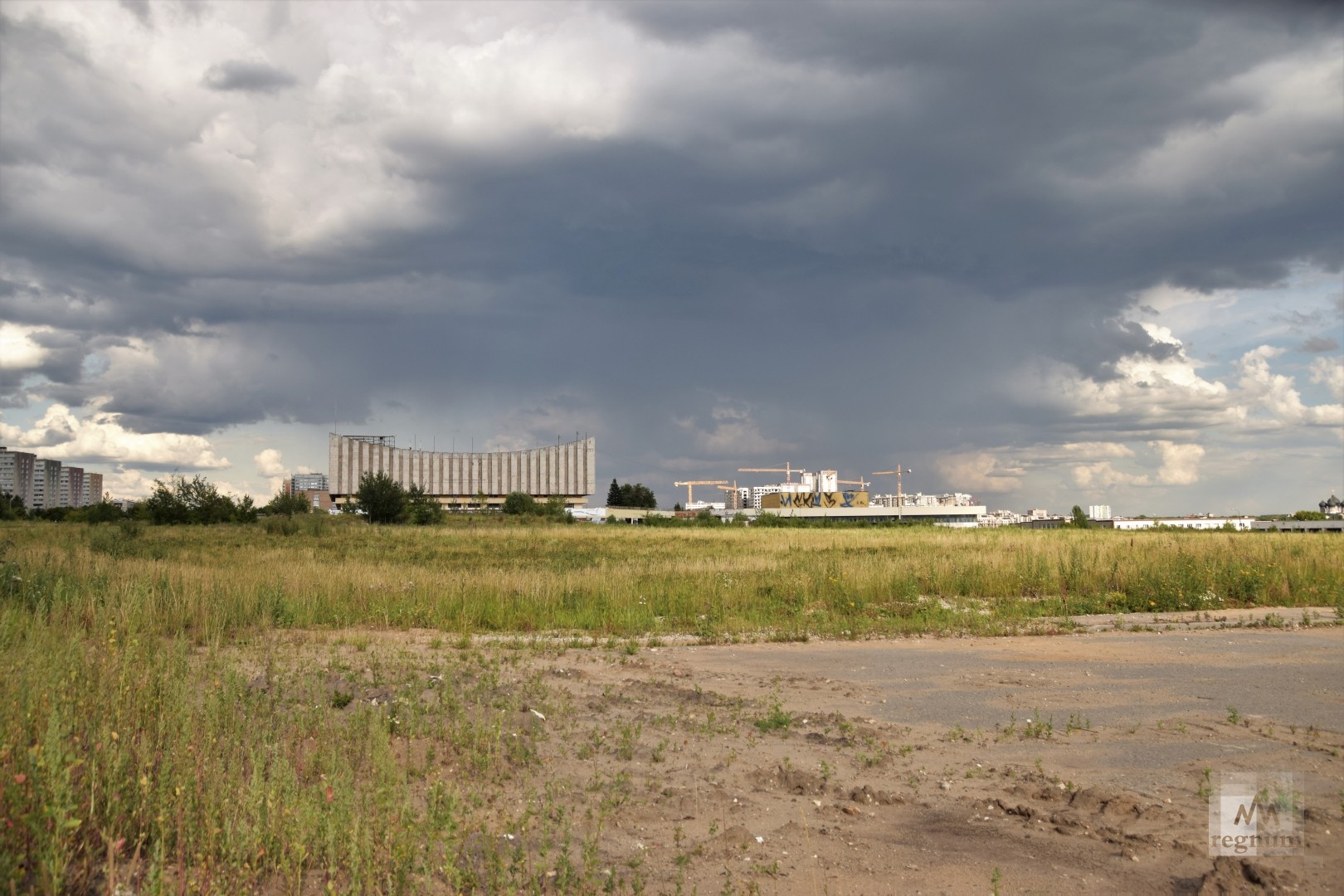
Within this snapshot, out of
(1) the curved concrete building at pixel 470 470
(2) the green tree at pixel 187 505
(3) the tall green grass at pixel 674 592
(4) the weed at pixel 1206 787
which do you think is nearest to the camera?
(4) the weed at pixel 1206 787

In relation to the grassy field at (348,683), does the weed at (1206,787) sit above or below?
below

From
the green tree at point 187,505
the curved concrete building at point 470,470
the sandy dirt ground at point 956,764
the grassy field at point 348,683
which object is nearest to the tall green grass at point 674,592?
the grassy field at point 348,683

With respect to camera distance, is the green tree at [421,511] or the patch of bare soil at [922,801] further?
the green tree at [421,511]

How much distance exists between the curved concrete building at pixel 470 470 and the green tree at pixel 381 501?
98.8 m

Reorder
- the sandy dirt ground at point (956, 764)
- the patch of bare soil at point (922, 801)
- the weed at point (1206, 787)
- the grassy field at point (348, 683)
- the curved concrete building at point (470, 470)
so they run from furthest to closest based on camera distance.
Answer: the curved concrete building at point (470, 470) < the weed at point (1206, 787) < the sandy dirt ground at point (956, 764) < the patch of bare soil at point (922, 801) < the grassy field at point (348, 683)

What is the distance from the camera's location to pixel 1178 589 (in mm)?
20438

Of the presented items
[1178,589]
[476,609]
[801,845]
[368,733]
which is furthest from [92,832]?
[1178,589]

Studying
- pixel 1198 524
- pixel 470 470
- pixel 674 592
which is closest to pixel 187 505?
pixel 674 592

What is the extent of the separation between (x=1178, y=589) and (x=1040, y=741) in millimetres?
14082

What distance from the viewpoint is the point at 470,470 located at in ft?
622

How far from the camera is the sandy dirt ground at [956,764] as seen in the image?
226 inches

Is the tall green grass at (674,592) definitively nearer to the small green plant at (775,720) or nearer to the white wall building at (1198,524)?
the small green plant at (775,720)

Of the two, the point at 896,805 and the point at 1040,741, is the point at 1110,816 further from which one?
the point at 1040,741

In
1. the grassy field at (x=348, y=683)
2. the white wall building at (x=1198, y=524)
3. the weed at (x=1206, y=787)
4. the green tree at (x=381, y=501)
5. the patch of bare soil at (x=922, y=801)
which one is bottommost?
the patch of bare soil at (x=922, y=801)
